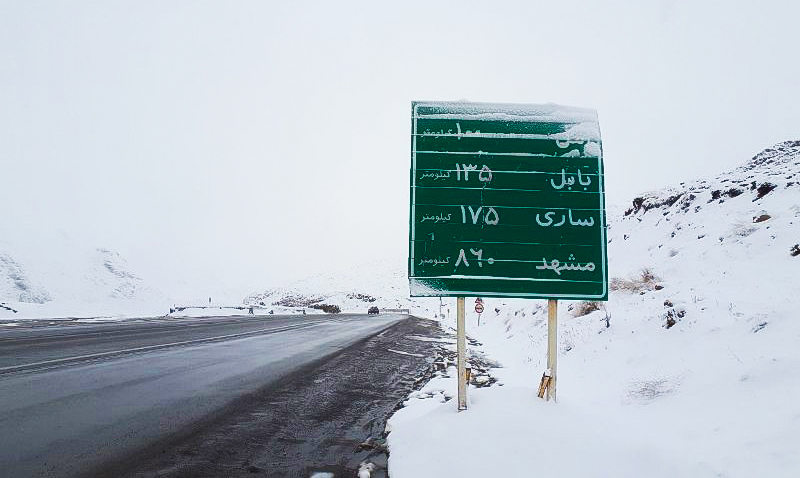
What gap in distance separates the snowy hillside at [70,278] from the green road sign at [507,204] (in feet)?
180

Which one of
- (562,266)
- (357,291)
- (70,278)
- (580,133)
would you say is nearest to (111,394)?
(562,266)

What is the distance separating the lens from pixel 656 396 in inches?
211

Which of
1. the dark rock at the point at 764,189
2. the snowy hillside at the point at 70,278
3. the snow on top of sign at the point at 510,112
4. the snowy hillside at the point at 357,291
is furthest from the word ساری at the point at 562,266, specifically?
the snowy hillside at the point at 357,291

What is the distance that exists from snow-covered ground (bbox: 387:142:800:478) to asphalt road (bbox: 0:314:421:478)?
2124mm

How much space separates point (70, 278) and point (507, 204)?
76725 mm

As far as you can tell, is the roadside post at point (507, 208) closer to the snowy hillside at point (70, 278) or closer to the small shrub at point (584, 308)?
the small shrub at point (584, 308)

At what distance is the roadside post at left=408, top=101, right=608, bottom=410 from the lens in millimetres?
A: 4504

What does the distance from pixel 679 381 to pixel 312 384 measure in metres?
4.83

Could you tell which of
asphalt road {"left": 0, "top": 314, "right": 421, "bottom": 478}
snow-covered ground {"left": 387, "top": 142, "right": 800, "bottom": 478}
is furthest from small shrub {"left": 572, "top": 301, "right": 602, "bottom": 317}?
asphalt road {"left": 0, "top": 314, "right": 421, "bottom": 478}

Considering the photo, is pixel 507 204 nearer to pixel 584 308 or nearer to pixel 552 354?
pixel 552 354

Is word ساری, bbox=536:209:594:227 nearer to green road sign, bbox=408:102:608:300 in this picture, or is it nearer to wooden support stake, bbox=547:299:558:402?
green road sign, bbox=408:102:608:300

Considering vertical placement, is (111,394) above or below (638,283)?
below

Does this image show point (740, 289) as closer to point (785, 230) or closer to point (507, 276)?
point (785, 230)

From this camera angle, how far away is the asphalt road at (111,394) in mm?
3508
